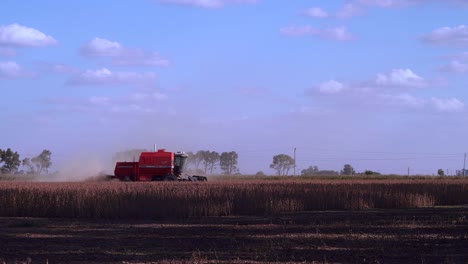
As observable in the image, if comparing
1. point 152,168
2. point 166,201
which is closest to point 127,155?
point 152,168

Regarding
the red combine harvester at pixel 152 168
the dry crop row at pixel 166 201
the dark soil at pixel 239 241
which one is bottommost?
the dark soil at pixel 239 241

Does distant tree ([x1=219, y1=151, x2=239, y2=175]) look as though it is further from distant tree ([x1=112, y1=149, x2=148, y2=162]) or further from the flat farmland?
the flat farmland

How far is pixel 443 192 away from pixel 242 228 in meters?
20.6

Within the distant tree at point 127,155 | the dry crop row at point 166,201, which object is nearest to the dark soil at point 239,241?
the dry crop row at point 166,201

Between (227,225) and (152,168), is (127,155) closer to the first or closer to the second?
(152,168)

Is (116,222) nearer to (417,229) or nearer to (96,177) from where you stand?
(417,229)

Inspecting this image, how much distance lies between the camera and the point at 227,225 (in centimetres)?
2258

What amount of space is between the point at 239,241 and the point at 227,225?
17.5 feet

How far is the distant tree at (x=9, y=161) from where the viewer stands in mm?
95500

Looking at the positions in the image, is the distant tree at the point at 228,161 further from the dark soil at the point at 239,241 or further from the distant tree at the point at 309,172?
the dark soil at the point at 239,241

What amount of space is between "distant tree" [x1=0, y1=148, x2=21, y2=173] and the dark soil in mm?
75253

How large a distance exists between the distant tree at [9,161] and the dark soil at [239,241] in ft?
247

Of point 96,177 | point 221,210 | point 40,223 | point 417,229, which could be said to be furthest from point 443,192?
point 96,177

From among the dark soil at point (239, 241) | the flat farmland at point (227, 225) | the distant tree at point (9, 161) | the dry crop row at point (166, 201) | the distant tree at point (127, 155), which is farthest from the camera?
the distant tree at point (9, 161)
